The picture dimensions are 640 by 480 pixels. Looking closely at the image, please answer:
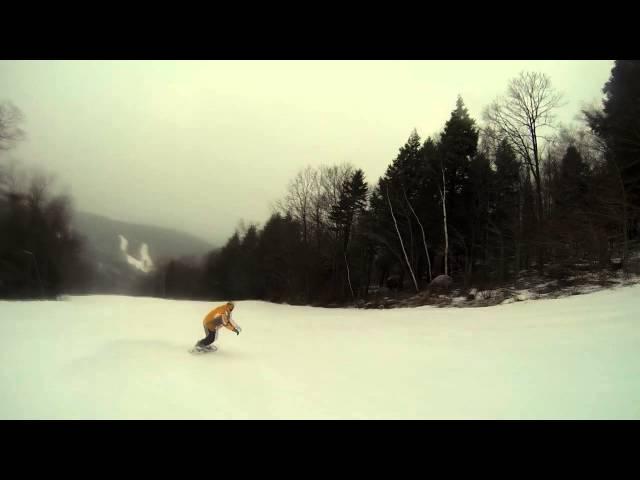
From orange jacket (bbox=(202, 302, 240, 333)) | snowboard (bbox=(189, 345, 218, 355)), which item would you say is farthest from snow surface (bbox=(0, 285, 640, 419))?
orange jacket (bbox=(202, 302, 240, 333))

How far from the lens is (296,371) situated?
9.45 ft

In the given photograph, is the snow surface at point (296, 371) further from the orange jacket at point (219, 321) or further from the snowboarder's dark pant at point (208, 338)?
the orange jacket at point (219, 321)

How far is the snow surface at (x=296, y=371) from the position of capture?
2.13 m

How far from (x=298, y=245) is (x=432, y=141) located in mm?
13791

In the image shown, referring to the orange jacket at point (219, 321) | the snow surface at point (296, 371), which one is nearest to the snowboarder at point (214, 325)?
the orange jacket at point (219, 321)

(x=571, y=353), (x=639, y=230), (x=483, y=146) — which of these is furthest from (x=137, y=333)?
(x=483, y=146)

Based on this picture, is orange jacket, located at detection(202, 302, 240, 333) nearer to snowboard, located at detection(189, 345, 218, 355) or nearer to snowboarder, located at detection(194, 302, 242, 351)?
snowboarder, located at detection(194, 302, 242, 351)

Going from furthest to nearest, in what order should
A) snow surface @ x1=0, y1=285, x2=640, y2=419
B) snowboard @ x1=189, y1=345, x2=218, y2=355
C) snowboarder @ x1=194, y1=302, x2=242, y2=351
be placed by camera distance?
1. snowboarder @ x1=194, y1=302, x2=242, y2=351
2. snowboard @ x1=189, y1=345, x2=218, y2=355
3. snow surface @ x1=0, y1=285, x2=640, y2=419

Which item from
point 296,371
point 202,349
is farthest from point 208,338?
point 296,371

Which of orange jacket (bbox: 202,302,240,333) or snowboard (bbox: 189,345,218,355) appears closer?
snowboard (bbox: 189,345,218,355)

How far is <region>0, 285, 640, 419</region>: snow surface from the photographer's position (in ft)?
7.00

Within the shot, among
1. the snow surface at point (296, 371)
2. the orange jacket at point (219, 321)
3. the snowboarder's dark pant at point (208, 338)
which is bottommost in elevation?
the snow surface at point (296, 371)

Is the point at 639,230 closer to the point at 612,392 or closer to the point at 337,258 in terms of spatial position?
the point at 612,392
